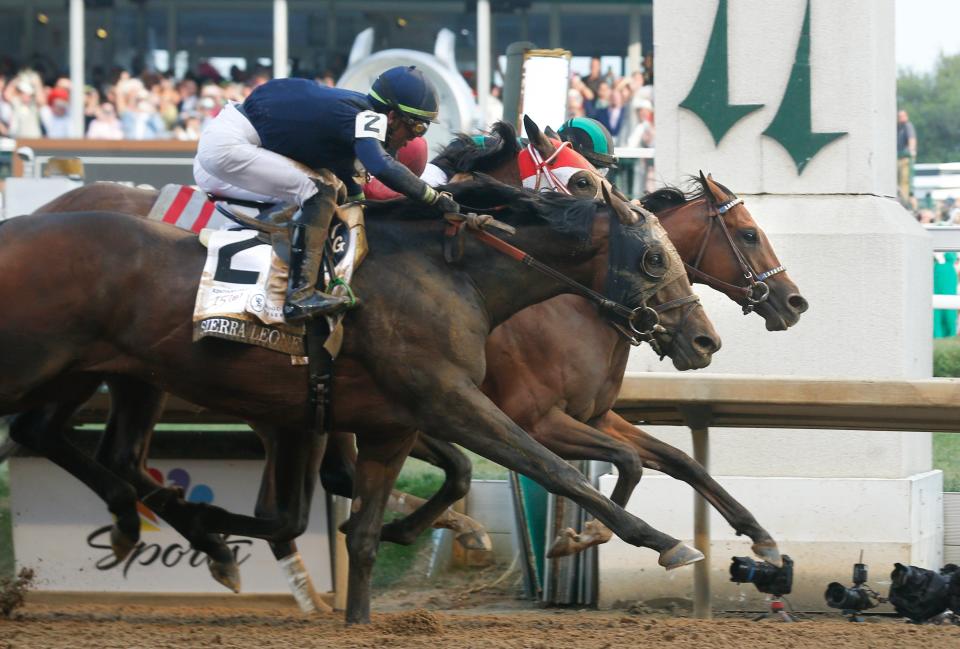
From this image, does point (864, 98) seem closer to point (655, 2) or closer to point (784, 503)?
point (655, 2)

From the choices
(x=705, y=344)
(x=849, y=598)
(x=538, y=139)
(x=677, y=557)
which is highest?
(x=538, y=139)

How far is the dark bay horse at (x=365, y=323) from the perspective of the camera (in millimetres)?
4746

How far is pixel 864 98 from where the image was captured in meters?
7.13

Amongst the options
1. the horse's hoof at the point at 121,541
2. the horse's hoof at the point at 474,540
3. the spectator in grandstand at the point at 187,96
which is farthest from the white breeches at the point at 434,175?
the spectator in grandstand at the point at 187,96

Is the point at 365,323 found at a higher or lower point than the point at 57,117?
lower

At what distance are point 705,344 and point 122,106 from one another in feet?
39.2

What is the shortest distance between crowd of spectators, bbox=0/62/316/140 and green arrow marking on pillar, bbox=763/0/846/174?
30.6ft

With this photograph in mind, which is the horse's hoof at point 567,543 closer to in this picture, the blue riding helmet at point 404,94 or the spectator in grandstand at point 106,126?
the blue riding helmet at point 404,94

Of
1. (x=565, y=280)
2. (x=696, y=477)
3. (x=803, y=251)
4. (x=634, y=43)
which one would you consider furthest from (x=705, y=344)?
(x=634, y=43)

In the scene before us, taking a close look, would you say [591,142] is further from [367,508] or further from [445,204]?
[367,508]

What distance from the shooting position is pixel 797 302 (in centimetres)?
627

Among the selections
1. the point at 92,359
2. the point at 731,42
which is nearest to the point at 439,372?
the point at 92,359

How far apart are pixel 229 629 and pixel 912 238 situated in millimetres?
3950

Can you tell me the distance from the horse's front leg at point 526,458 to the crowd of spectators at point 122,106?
11.2 metres
